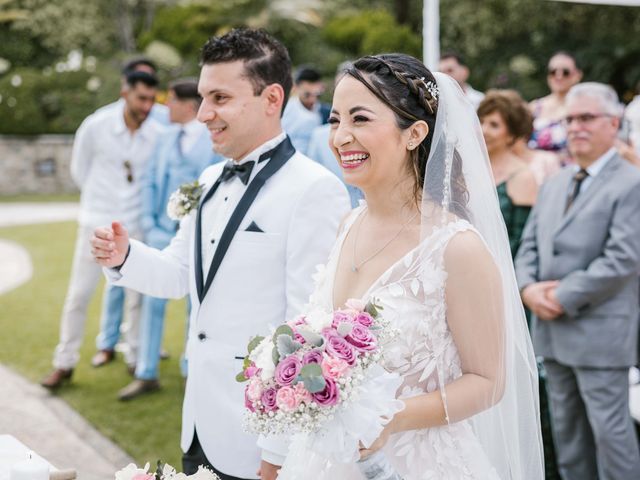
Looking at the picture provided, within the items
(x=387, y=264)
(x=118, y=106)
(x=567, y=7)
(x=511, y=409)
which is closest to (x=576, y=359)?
(x=511, y=409)

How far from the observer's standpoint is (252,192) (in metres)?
2.92

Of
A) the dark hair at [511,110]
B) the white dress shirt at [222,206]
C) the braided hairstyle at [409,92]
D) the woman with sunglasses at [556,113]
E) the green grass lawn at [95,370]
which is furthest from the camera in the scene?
the woman with sunglasses at [556,113]

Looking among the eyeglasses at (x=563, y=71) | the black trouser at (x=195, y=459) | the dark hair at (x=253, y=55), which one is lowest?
the black trouser at (x=195, y=459)

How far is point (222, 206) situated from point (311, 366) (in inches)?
51.8

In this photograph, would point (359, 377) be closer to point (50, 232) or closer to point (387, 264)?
point (387, 264)

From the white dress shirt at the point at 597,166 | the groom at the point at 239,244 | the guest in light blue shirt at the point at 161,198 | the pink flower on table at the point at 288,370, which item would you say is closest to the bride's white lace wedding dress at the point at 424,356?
the pink flower on table at the point at 288,370

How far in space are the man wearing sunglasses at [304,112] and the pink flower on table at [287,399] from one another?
3.97 meters

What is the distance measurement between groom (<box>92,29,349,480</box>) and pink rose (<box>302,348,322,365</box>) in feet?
2.78

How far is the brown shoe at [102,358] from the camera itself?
6.77 m

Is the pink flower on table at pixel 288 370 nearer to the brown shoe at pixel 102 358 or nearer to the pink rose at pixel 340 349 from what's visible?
the pink rose at pixel 340 349

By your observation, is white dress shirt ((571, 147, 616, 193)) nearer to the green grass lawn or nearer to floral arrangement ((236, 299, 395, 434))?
floral arrangement ((236, 299, 395, 434))

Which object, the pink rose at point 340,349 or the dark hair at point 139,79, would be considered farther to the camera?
the dark hair at point 139,79

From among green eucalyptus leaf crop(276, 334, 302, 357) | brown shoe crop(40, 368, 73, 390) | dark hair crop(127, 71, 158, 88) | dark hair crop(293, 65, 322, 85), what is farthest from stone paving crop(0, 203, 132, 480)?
dark hair crop(293, 65, 322, 85)

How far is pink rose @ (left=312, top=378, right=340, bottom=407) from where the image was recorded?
6.04ft
